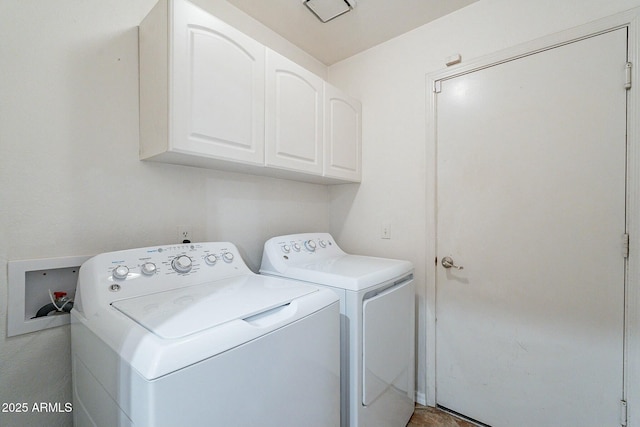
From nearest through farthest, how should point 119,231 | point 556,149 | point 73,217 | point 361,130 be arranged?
point 73,217
point 119,231
point 556,149
point 361,130

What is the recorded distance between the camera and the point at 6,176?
3.17 feet

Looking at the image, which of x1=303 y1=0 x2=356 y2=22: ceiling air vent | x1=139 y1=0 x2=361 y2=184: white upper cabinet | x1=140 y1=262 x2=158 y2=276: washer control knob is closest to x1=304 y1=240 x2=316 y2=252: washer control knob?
x1=139 y1=0 x2=361 y2=184: white upper cabinet

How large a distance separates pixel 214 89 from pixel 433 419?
224 cm

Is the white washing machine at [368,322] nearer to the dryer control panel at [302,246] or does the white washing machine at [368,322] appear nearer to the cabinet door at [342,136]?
the dryer control panel at [302,246]

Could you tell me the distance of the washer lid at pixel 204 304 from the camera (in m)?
0.74

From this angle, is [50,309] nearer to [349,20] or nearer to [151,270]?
[151,270]

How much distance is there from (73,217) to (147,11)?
3.43 feet

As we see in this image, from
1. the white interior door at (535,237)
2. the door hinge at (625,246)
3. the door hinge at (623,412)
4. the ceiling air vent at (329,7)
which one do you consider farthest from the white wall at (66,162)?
the door hinge at (623,412)

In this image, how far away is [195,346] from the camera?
0.66m

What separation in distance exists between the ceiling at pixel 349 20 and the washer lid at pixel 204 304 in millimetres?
1656

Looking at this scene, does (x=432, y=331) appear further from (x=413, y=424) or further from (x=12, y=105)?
(x=12, y=105)

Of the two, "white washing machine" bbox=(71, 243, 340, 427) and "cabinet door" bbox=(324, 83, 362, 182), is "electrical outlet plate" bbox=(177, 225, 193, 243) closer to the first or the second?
"white washing machine" bbox=(71, 243, 340, 427)

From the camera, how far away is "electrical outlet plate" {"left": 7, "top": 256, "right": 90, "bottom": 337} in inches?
38.4

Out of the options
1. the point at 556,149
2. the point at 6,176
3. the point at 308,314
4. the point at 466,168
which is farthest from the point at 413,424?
the point at 6,176
